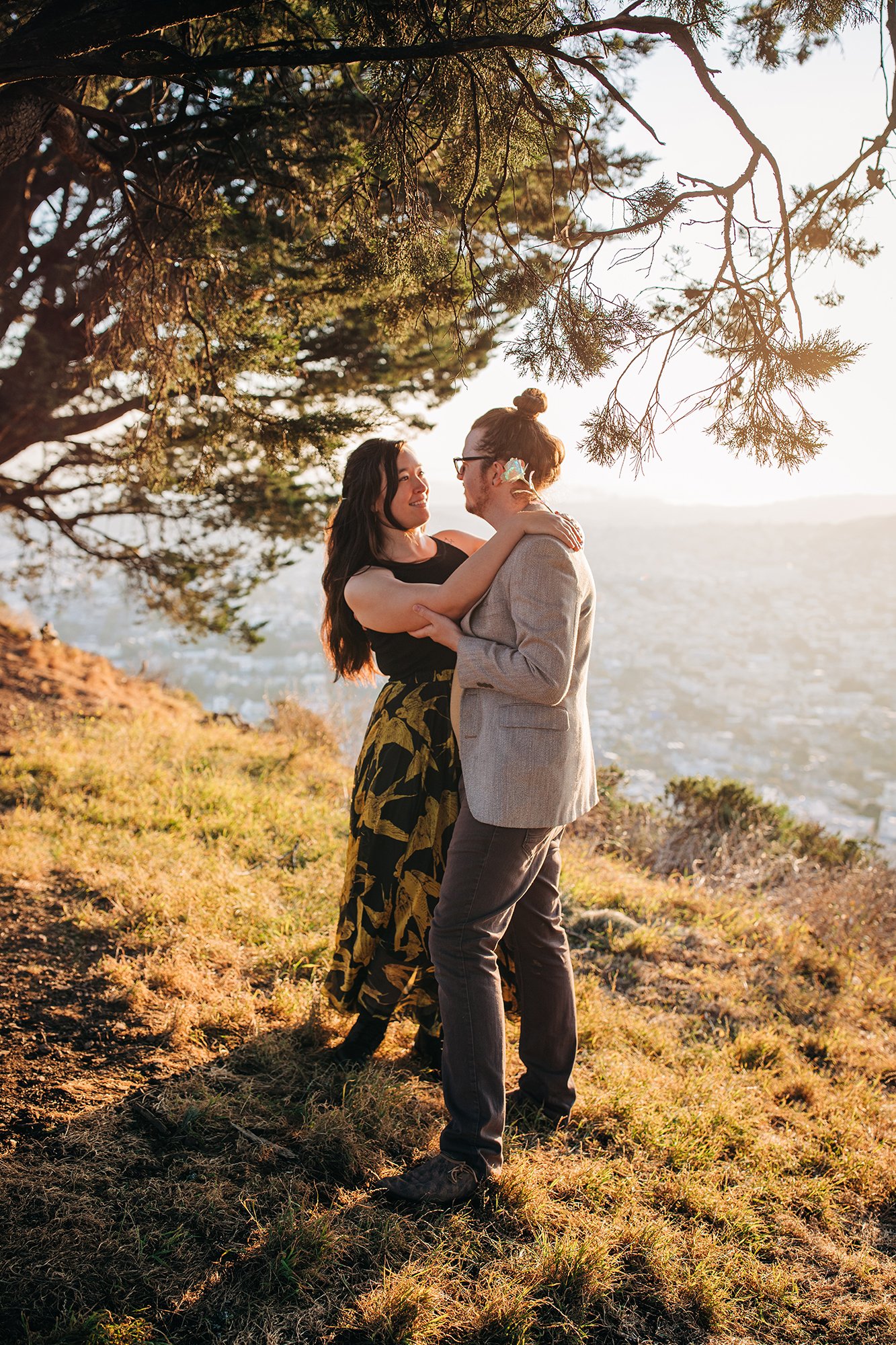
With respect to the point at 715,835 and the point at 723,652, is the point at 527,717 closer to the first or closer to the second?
the point at 715,835

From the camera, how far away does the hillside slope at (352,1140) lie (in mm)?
1867

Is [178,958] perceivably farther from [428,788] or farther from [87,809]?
[87,809]

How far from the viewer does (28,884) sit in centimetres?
382

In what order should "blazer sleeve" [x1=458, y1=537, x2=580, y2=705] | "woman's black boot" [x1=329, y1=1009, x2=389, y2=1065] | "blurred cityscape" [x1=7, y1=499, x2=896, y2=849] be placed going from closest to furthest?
"blazer sleeve" [x1=458, y1=537, x2=580, y2=705] < "woman's black boot" [x1=329, y1=1009, x2=389, y2=1065] < "blurred cityscape" [x1=7, y1=499, x2=896, y2=849]

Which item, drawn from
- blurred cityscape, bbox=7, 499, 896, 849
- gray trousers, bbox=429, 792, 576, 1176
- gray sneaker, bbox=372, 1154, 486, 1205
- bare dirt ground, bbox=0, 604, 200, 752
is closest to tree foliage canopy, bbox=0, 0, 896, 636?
gray trousers, bbox=429, 792, 576, 1176

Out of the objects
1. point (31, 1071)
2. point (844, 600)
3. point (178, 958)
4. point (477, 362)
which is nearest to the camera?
point (31, 1071)

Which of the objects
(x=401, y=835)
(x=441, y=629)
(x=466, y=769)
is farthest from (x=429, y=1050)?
(x=441, y=629)

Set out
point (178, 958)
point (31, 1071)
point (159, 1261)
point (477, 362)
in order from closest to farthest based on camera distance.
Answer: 1. point (159, 1261)
2. point (31, 1071)
3. point (178, 958)
4. point (477, 362)

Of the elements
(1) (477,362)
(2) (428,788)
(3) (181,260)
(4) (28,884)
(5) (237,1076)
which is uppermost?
(1) (477,362)

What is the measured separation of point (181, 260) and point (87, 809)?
308 centimetres

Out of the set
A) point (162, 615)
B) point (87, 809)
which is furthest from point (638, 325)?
point (162, 615)

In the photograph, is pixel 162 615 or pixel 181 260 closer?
pixel 181 260

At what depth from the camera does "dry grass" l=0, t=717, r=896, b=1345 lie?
1864mm

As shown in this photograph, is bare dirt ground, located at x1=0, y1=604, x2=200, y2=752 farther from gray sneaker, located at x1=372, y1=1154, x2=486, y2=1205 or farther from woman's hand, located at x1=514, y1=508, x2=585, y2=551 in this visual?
woman's hand, located at x1=514, y1=508, x2=585, y2=551
